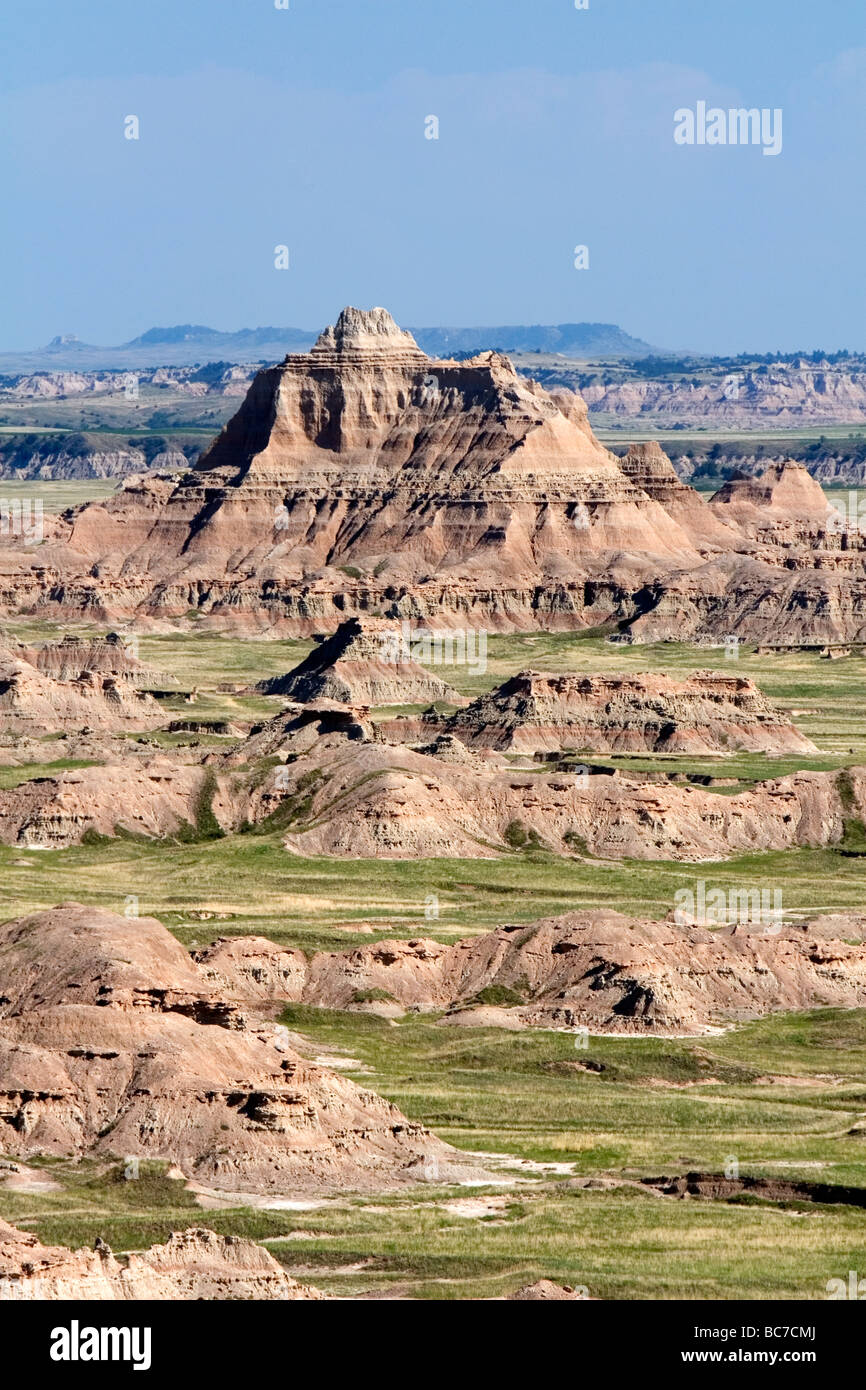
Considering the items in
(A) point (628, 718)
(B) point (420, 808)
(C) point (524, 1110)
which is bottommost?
(C) point (524, 1110)

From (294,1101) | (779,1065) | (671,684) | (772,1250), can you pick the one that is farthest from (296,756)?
(772,1250)

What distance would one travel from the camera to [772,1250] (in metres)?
56.8

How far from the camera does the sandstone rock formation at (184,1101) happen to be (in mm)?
64188

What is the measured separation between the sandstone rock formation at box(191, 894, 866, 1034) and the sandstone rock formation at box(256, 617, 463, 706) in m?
74.3

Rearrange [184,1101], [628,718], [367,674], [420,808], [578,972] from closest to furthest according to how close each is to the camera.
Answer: [184,1101] < [578,972] < [420,808] < [628,718] < [367,674]

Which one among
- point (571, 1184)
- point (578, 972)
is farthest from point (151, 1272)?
point (578, 972)

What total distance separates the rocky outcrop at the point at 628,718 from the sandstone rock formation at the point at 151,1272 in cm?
9658

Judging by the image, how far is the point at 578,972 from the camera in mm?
87562

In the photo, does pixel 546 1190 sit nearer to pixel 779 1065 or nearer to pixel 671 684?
pixel 779 1065


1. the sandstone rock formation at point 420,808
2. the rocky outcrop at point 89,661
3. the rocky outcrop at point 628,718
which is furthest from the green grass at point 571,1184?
the rocky outcrop at point 89,661

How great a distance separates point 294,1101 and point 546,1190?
262 inches

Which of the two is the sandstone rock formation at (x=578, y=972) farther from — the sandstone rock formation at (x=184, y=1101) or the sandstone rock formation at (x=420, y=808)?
the sandstone rock formation at (x=420, y=808)

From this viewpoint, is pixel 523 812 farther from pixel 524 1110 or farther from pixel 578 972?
pixel 524 1110

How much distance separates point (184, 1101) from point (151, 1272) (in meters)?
16.9
